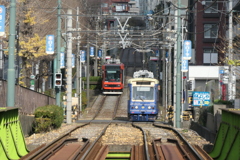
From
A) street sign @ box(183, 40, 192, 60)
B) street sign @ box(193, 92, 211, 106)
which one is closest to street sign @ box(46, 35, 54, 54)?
street sign @ box(183, 40, 192, 60)

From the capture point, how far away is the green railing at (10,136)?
11.8 meters

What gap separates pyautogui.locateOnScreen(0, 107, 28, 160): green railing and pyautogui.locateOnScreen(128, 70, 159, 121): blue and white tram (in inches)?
726

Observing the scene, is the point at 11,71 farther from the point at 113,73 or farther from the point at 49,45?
the point at 113,73

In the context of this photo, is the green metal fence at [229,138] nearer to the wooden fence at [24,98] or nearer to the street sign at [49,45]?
the wooden fence at [24,98]

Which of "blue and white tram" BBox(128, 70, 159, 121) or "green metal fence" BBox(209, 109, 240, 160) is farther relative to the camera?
"blue and white tram" BBox(128, 70, 159, 121)

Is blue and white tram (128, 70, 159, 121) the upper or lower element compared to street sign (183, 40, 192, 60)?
lower

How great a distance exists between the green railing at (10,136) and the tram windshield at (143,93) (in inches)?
734

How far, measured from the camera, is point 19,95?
2492 centimetres

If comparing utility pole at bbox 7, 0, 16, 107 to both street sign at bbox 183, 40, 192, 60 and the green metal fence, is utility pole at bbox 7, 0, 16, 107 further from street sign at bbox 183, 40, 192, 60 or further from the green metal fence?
street sign at bbox 183, 40, 192, 60

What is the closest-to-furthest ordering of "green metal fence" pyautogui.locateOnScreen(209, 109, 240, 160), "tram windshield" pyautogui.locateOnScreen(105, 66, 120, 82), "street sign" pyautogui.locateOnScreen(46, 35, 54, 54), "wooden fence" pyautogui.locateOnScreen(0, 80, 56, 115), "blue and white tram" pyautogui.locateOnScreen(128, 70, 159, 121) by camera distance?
"green metal fence" pyautogui.locateOnScreen(209, 109, 240, 160), "wooden fence" pyautogui.locateOnScreen(0, 80, 56, 115), "street sign" pyautogui.locateOnScreen(46, 35, 54, 54), "blue and white tram" pyautogui.locateOnScreen(128, 70, 159, 121), "tram windshield" pyautogui.locateOnScreen(105, 66, 120, 82)

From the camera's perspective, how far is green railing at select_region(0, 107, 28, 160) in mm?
11789

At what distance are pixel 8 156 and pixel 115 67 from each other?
38596mm

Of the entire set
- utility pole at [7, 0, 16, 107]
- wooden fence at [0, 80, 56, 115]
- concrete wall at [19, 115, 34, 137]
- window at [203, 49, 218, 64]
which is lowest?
concrete wall at [19, 115, 34, 137]

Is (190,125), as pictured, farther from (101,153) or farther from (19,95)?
(101,153)
